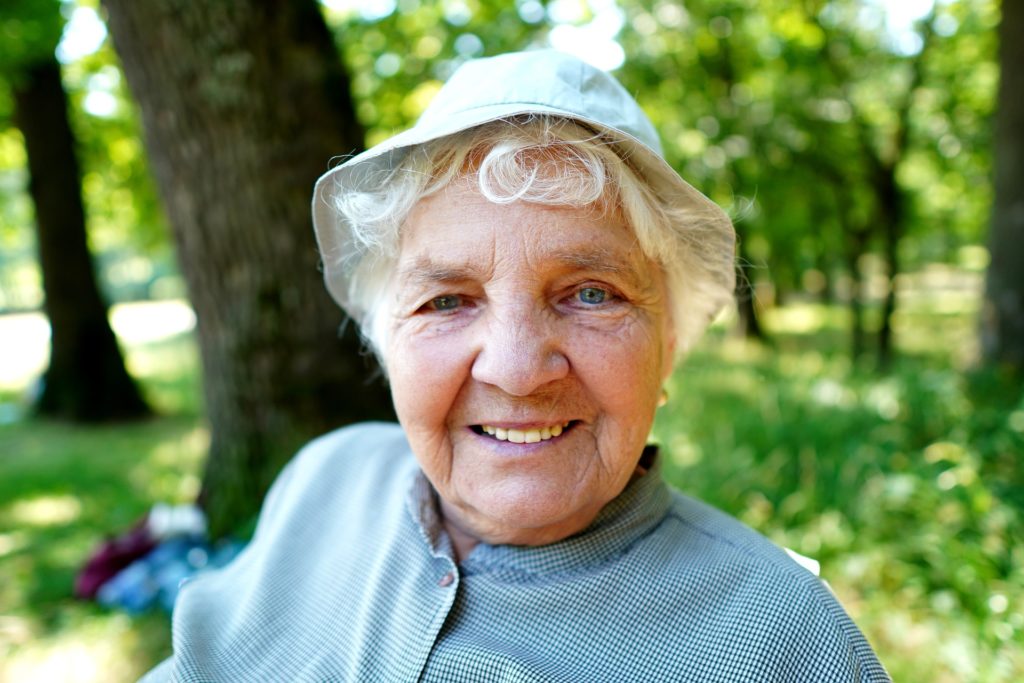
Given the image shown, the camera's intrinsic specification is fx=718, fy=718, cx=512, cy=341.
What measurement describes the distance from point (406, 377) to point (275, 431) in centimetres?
219

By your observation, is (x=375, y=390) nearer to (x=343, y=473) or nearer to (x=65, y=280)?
(x=343, y=473)

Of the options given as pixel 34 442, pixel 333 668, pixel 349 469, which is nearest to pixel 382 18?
pixel 349 469

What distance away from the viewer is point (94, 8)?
8164 mm

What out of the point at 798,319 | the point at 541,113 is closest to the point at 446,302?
the point at 541,113

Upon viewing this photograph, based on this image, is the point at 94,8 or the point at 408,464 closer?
the point at 408,464

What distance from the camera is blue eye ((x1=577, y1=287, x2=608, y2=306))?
1.37 metres

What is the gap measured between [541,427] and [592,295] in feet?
0.88

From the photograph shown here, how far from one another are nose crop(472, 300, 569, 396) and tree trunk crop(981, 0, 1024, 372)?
5330mm

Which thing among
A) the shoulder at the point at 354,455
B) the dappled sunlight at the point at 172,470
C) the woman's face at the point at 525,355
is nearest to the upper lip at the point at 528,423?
the woman's face at the point at 525,355

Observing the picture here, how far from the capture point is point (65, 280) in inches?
345

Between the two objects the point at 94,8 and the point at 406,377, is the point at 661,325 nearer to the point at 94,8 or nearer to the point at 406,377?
the point at 406,377

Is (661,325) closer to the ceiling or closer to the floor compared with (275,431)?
closer to the ceiling

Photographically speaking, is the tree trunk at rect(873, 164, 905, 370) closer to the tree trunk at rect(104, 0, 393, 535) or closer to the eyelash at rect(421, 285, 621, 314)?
the tree trunk at rect(104, 0, 393, 535)

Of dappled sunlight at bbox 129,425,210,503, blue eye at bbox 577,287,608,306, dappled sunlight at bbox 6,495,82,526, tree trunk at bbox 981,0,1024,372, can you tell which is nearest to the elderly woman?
blue eye at bbox 577,287,608,306
